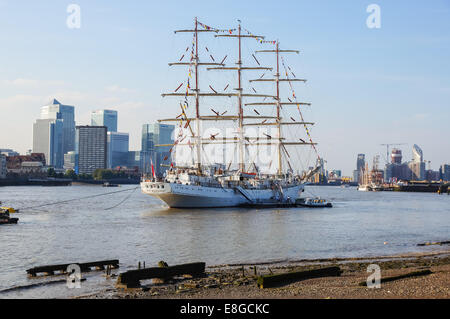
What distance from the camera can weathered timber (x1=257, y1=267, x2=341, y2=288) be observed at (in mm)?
22141

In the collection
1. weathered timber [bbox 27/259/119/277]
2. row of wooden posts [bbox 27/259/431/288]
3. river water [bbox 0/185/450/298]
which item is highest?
row of wooden posts [bbox 27/259/431/288]

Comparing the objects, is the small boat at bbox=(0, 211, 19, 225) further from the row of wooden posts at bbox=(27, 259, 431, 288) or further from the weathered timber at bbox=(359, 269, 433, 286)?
the weathered timber at bbox=(359, 269, 433, 286)

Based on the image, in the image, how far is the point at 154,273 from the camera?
23828mm

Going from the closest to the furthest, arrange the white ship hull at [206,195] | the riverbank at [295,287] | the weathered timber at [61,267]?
the riverbank at [295,287] < the weathered timber at [61,267] < the white ship hull at [206,195]

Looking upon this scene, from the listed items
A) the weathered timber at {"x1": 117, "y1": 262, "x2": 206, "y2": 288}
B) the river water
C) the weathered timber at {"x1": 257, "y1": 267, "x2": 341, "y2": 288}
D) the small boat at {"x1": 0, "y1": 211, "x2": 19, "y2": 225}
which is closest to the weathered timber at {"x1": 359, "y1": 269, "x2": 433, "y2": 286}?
the weathered timber at {"x1": 257, "y1": 267, "x2": 341, "y2": 288}

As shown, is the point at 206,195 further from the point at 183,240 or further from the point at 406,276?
the point at 406,276

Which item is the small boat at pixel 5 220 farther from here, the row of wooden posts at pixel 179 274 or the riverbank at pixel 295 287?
the riverbank at pixel 295 287

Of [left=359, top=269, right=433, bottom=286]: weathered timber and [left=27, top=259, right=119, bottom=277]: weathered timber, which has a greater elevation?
[left=359, top=269, right=433, bottom=286]: weathered timber

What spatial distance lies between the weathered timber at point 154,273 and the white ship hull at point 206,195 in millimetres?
54327

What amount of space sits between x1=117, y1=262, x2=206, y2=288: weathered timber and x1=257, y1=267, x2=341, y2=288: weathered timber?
459 centimetres

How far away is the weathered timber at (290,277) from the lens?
872 inches

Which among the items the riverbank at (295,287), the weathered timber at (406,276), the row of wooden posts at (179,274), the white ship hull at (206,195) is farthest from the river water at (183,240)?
the white ship hull at (206,195)

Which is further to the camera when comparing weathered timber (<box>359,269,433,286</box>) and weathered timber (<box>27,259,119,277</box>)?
weathered timber (<box>27,259,119,277</box>)
